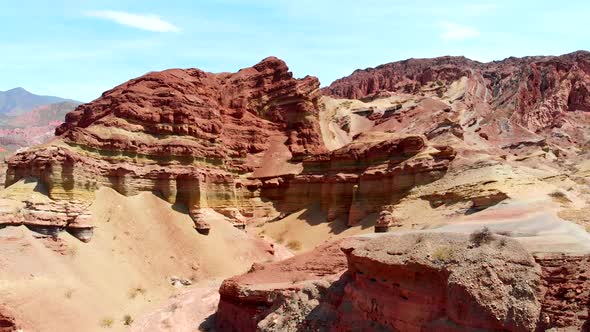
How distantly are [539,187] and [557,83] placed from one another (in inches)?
2728

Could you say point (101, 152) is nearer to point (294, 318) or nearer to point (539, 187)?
point (294, 318)

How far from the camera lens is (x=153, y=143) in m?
32.6

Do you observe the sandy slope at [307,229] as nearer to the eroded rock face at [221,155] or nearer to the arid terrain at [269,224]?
the arid terrain at [269,224]

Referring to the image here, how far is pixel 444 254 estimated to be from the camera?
12.2 meters

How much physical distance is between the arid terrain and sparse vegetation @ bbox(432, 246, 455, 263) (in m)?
0.12

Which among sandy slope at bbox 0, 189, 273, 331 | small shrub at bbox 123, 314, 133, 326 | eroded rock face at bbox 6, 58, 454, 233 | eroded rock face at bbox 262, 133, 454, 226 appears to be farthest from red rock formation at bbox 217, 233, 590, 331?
eroded rock face at bbox 262, 133, 454, 226

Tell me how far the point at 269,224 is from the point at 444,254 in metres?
28.6

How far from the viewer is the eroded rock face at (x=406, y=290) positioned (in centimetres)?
1070

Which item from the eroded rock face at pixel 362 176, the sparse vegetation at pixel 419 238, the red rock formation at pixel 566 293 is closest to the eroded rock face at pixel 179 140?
the eroded rock face at pixel 362 176

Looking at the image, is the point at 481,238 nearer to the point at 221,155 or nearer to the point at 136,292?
the point at 136,292

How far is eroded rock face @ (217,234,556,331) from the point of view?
1070 cm

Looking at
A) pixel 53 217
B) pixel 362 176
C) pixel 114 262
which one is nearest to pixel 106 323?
pixel 114 262

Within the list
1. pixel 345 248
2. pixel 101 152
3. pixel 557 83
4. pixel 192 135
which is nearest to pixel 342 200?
pixel 192 135

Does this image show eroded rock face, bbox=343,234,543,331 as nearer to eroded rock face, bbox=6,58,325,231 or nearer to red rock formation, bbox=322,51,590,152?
eroded rock face, bbox=6,58,325,231
